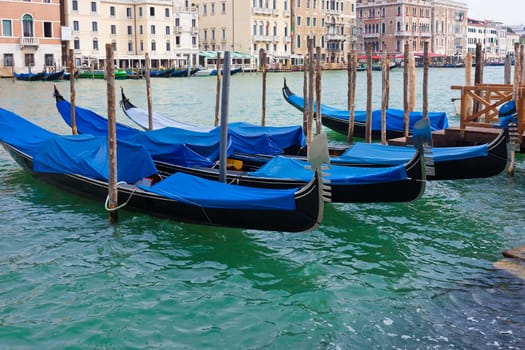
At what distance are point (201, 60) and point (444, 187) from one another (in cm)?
3482

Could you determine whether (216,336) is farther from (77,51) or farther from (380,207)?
(77,51)

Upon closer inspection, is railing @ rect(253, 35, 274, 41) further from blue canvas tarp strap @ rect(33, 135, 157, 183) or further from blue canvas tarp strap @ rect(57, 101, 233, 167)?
blue canvas tarp strap @ rect(33, 135, 157, 183)

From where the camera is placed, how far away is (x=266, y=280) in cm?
412

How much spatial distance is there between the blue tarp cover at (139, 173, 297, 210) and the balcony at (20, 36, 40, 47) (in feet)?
92.4

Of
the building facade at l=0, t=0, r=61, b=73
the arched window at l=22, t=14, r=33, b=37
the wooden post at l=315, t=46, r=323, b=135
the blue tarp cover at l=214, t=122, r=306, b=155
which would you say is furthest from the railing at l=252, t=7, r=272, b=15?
the blue tarp cover at l=214, t=122, r=306, b=155

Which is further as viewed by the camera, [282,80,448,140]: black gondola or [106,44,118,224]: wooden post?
[282,80,448,140]: black gondola

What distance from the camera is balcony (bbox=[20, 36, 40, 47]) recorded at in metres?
30.6

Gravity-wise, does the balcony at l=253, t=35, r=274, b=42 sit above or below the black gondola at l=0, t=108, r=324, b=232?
above

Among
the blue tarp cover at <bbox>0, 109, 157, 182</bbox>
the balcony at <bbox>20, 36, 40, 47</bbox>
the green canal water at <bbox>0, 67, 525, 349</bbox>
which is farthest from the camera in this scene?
the balcony at <bbox>20, 36, 40, 47</bbox>

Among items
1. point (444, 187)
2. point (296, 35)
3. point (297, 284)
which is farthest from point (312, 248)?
point (296, 35)

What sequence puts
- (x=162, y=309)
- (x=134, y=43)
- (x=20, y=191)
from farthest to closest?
(x=134, y=43)
(x=20, y=191)
(x=162, y=309)

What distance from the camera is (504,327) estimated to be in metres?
3.30

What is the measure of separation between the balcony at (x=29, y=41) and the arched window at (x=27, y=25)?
13.3 inches

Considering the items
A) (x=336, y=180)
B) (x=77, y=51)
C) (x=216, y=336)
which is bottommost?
(x=216, y=336)
